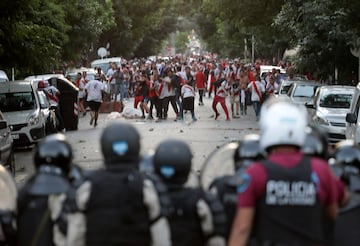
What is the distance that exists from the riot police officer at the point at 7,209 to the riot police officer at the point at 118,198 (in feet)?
3.10

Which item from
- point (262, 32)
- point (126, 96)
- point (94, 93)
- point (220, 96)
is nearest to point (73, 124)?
point (94, 93)

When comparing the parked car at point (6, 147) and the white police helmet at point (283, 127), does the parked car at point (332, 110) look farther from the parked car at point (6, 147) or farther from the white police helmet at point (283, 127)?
the white police helmet at point (283, 127)

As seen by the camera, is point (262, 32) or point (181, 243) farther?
point (262, 32)

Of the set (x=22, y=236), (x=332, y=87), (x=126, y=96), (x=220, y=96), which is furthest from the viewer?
(x=126, y=96)

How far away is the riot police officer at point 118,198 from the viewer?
4777 mm

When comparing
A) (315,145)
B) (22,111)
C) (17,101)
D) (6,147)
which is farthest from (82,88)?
(315,145)

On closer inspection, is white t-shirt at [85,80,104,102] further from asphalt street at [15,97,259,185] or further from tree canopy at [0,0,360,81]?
tree canopy at [0,0,360,81]

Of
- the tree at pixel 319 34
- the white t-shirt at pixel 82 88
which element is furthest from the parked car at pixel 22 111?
the white t-shirt at pixel 82 88

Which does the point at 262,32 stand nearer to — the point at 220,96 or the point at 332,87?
the point at 220,96

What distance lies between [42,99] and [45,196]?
17.9 metres

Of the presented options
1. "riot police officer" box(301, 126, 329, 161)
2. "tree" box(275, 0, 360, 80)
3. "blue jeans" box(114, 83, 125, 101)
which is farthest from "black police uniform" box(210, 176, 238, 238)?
"blue jeans" box(114, 83, 125, 101)

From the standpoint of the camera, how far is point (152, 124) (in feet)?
88.5

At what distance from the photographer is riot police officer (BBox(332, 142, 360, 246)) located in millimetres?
5652

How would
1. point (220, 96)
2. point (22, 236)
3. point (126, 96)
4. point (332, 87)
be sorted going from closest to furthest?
1. point (22, 236)
2. point (332, 87)
3. point (220, 96)
4. point (126, 96)
